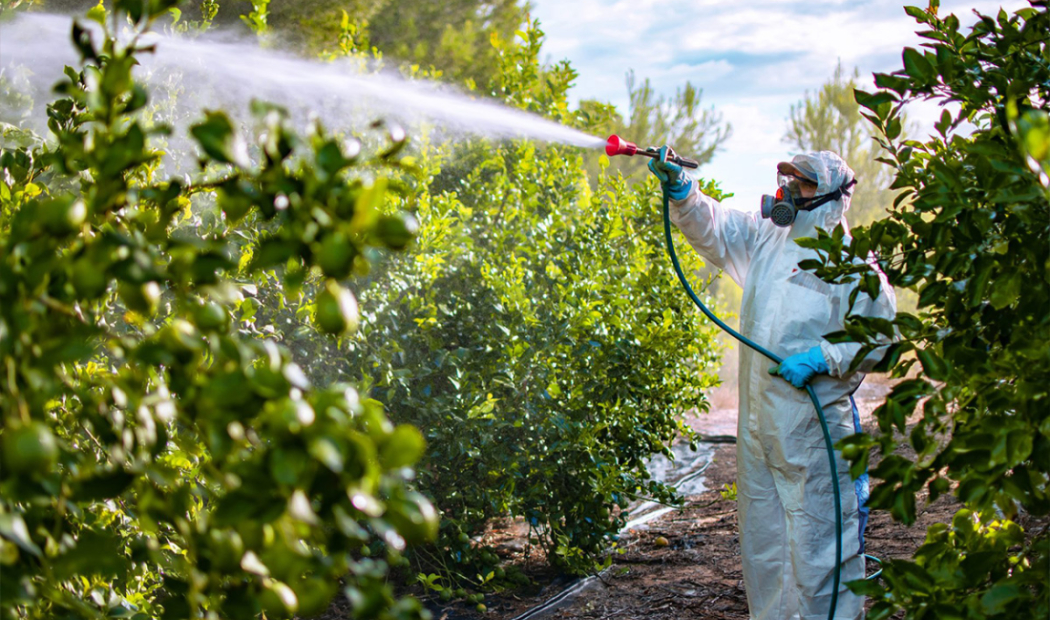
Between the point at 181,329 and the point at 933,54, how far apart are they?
1.29m

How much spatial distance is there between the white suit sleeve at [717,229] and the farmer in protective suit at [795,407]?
2 centimetres

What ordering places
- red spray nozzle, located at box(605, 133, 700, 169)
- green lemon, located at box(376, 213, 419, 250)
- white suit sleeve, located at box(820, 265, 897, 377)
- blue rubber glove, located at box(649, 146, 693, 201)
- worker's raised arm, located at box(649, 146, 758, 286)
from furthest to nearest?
worker's raised arm, located at box(649, 146, 758, 286), blue rubber glove, located at box(649, 146, 693, 201), red spray nozzle, located at box(605, 133, 700, 169), white suit sleeve, located at box(820, 265, 897, 377), green lemon, located at box(376, 213, 419, 250)

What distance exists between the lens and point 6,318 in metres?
0.67

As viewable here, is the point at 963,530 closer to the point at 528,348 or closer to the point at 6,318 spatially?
the point at 6,318

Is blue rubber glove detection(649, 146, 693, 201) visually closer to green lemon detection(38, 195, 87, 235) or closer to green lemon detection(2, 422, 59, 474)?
green lemon detection(38, 195, 87, 235)

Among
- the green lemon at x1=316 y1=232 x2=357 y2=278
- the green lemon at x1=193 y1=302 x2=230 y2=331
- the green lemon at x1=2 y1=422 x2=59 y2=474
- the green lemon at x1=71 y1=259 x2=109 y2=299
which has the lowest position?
the green lemon at x1=2 y1=422 x2=59 y2=474

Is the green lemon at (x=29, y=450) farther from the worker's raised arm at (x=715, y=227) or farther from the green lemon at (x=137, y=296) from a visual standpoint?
the worker's raised arm at (x=715, y=227)

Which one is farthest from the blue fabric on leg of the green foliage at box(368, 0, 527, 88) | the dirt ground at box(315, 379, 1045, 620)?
the green foliage at box(368, 0, 527, 88)

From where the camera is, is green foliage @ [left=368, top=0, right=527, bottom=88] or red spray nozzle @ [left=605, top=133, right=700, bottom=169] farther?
green foliage @ [left=368, top=0, right=527, bottom=88]

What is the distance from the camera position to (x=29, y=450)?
0.60 meters

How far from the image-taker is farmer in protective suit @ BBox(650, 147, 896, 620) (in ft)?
9.14

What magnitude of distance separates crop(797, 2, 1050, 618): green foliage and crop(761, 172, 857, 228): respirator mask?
1.32 meters

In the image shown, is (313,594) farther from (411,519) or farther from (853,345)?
(853,345)

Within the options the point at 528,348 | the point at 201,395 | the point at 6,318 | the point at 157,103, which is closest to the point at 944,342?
the point at 201,395
